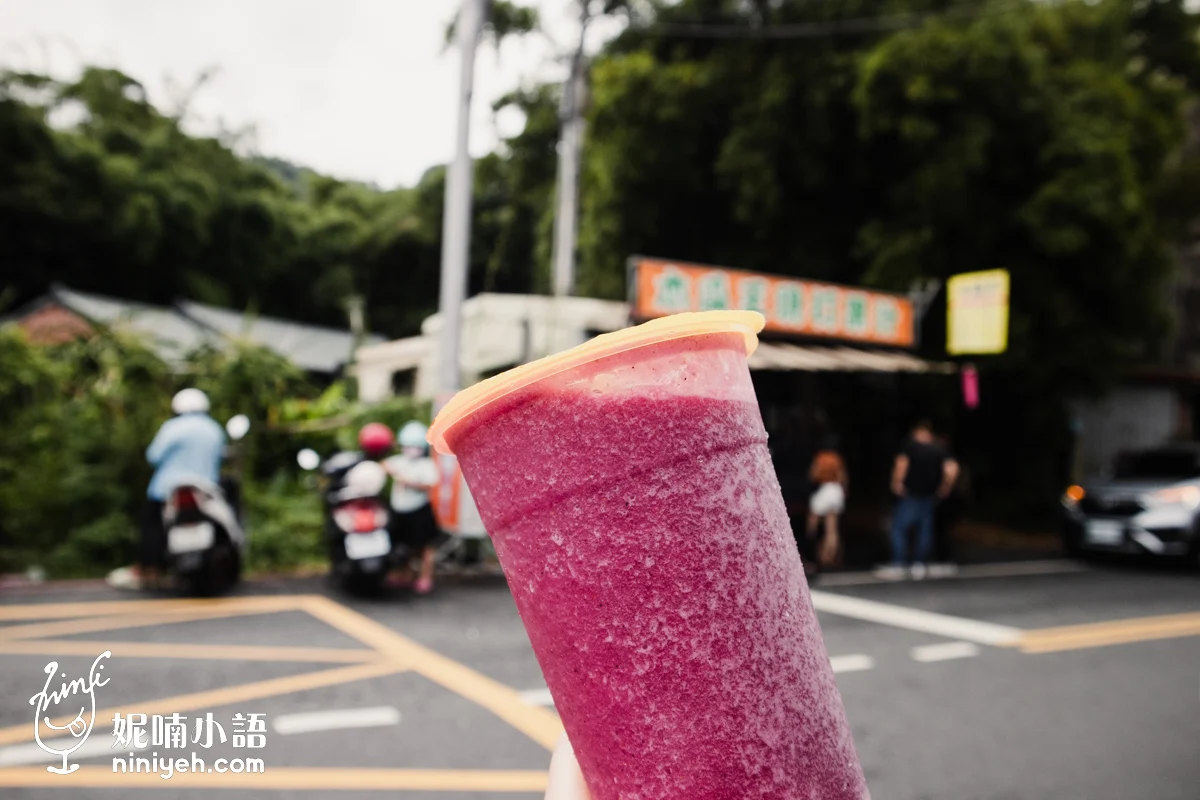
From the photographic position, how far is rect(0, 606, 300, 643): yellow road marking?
18.1ft

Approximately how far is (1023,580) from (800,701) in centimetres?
987

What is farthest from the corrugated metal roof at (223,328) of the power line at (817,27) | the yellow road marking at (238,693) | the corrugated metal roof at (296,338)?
the yellow road marking at (238,693)

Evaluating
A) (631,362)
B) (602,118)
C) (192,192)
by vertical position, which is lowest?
(631,362)

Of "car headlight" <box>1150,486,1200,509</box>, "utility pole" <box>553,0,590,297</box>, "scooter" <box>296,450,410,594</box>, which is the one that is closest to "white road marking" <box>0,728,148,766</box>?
"scooter" <box>296,450,410,594</box>

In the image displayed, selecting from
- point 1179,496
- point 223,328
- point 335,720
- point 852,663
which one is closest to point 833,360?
point 1179,496

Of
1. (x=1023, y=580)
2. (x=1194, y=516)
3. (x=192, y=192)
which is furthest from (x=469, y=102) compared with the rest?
(x=192, y=192)

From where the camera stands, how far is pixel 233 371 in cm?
850

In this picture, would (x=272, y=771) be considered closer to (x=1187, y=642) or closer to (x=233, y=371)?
(x=233, y=371)

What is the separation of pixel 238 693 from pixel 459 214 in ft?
17.6

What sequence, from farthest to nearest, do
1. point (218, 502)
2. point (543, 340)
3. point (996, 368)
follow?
1. point (996, 368)
2. point (543, 340)
3. point (218, 502)

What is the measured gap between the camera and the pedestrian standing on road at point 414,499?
24.2 feet

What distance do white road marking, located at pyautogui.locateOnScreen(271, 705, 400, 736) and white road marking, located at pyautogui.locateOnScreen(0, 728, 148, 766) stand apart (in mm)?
596

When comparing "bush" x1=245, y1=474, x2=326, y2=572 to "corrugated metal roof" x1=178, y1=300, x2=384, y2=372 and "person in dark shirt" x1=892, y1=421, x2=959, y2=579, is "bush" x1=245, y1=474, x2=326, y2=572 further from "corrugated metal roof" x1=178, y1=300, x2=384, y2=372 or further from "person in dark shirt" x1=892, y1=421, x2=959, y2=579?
"corrugated metal roof" x1=178, y1=300, x2=384, y2=372

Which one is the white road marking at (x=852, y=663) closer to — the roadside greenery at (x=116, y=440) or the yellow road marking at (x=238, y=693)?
the yellow road marking at (x=238, y=693)
